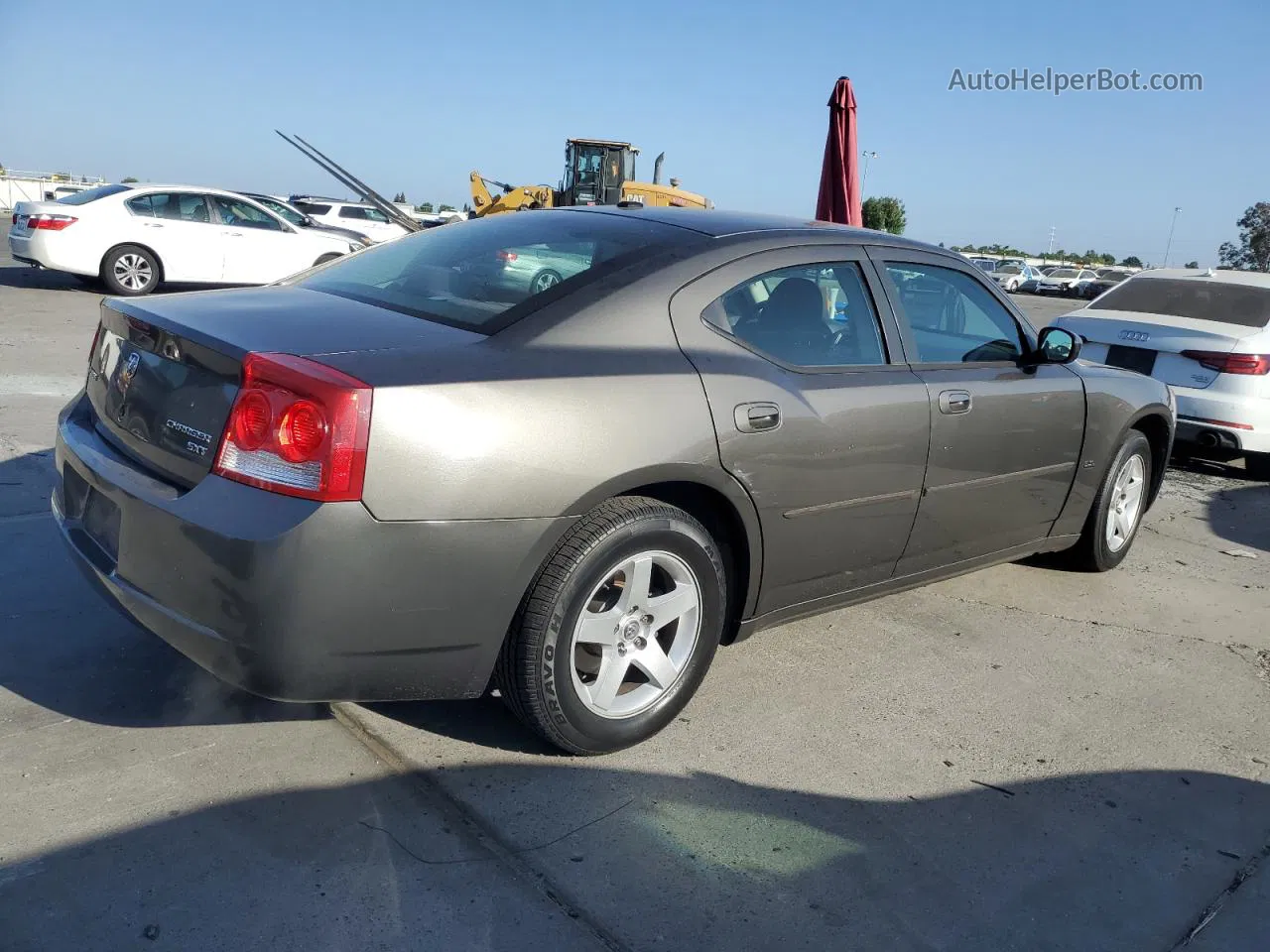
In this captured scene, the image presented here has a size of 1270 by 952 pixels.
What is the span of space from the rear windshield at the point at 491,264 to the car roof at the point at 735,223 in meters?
0.07

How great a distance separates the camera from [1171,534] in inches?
246

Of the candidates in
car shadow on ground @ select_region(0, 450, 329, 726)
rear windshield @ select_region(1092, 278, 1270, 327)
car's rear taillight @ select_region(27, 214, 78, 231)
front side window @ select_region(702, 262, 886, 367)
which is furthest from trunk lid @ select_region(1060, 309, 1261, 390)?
car's rear taillight @ select_region(27, 214, 78, 231)

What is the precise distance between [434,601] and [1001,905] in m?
1.53

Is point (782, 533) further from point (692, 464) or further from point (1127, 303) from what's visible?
point (1127, 303)

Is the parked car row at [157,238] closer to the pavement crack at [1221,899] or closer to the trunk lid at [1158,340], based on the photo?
the trunk lid at [1158,340]

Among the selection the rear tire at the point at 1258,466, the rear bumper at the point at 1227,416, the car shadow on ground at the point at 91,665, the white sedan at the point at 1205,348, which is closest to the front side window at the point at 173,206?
the car shadow on ground at the point at 91,665

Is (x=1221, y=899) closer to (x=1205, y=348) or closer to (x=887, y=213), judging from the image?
(x=1205, y=348)

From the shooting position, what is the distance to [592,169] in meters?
24.4

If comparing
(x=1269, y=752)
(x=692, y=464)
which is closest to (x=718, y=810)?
(x=692, y=464)

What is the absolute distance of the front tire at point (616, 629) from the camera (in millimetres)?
2852

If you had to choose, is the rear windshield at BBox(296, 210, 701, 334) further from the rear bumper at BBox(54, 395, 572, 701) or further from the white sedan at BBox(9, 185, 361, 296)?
the white sedan at BBox(9, 185, 361, 296)

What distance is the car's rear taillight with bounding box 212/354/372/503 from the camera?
248 centimetres

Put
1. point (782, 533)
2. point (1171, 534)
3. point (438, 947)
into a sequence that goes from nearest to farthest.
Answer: point (438, 947) → point (782, 533) → point (1171, 534)

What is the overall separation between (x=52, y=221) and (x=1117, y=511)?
480 inches
